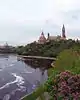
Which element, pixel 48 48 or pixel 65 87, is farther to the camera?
pixel 48 48

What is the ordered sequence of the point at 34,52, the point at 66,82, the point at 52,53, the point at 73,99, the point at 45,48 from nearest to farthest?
the point at 73,99 < the point at 66,82 < the point at 52,53 < the point at 45,48 < the point at 34,52

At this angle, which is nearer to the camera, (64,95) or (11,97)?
(64,95)

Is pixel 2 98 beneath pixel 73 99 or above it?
beneath

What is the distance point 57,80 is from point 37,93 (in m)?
1.64

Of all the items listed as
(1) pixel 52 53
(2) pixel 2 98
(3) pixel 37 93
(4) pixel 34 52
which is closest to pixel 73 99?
(3) pixel 37 93

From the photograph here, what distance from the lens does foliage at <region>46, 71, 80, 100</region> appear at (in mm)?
4754

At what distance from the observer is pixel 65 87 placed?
4.82 meters

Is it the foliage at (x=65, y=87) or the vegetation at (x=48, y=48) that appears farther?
the vegetation at (x=48, y=48)

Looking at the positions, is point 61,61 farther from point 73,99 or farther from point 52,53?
point 52,53

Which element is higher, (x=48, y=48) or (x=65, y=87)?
(x=48, y=48)

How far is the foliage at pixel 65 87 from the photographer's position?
4.75m

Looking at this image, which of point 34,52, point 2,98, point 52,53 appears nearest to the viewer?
point 2,98

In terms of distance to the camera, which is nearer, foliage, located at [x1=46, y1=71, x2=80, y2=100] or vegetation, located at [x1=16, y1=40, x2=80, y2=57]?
foliage, located at [x1=46, y1=71, x2=80, y2=100]

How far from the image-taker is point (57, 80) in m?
5.15
